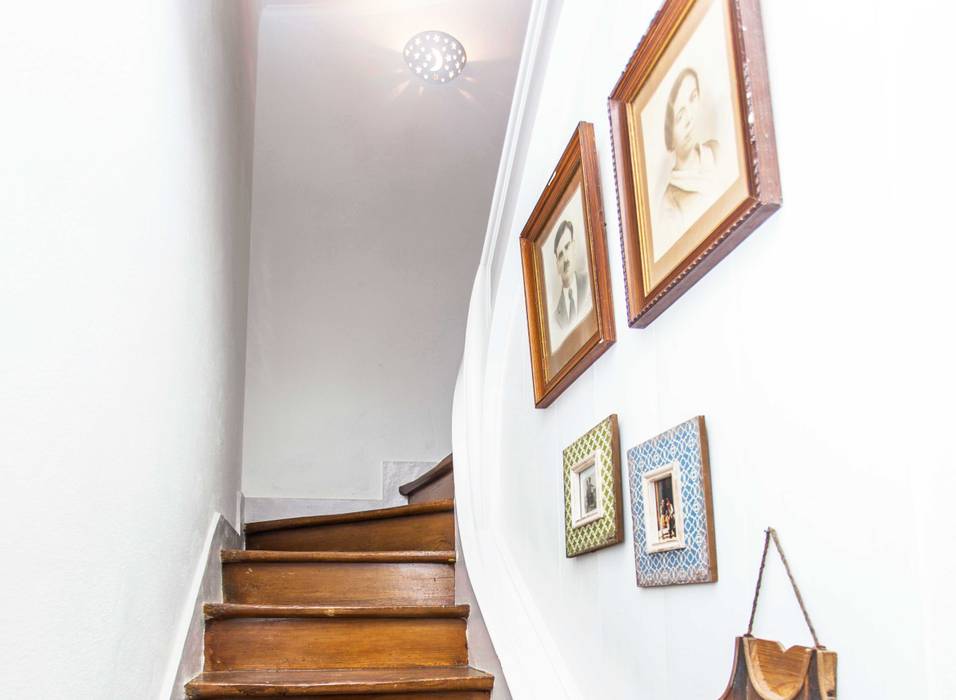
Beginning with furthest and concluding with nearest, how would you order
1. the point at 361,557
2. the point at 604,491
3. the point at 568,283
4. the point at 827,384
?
the point at 361,557 → the point at 568,283 → the point at 604,491 → the point at 827,384

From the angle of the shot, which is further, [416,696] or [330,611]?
[330,611]

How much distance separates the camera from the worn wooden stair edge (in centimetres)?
272

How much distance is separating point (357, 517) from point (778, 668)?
2006 mm

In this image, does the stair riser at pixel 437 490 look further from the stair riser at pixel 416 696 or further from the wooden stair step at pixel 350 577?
the stair riser at pixel 416 696

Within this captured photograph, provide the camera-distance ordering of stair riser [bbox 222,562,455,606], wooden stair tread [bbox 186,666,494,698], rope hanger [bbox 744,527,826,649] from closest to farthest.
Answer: rope hanger [bbox 744,527,826,649]
wooden stair tread [bbox 186,666,494,698]
stair riser [bbox 222,562,455,606]

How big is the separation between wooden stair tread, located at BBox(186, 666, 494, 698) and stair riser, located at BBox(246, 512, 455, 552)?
0.55 meters

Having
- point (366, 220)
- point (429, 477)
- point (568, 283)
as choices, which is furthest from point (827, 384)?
point (366, 220)

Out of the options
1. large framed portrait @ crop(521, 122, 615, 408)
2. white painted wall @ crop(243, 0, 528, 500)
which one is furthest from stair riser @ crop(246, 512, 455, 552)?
large framed portrait @ crop(521, 122, 615, 408)

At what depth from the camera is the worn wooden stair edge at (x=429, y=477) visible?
2721 mm

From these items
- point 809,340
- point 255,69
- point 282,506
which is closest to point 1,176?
point 809,340

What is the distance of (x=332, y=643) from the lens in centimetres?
210

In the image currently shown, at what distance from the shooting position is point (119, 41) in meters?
1.24

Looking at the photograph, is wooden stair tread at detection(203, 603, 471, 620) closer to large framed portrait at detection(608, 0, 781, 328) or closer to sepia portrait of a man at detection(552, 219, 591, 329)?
sepia portrait of a man at detection(552, 219, 591, 329)

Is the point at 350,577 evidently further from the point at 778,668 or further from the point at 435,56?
the point at 435,56
